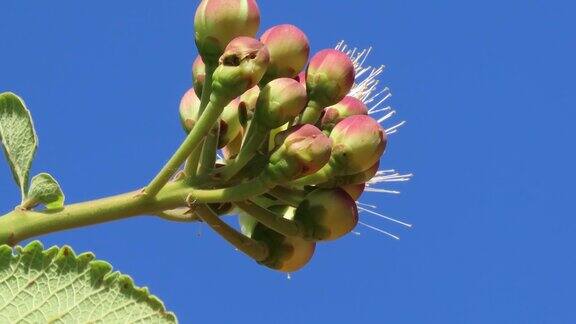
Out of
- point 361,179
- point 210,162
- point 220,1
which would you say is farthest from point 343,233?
point 220,1

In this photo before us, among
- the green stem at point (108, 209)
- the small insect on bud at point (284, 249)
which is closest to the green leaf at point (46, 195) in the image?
the green stem at point (108, 209)

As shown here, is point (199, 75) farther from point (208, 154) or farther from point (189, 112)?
point (208, 154)

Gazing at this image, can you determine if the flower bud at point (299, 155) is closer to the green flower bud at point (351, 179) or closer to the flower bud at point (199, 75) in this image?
the green flower bud at point (351, 179)

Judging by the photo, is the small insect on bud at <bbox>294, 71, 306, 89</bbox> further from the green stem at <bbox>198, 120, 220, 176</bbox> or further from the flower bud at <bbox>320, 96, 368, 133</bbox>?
the green stem at <bbox>198, 120, 220, 176</bbox>

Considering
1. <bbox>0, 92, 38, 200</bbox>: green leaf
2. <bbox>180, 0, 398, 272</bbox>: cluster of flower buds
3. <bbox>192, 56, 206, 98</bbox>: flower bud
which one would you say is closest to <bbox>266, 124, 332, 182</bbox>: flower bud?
<bbox>180, 0, 398, 272</bbox>: cluster of flower buds

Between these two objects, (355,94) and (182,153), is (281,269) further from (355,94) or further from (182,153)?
(355,94)
